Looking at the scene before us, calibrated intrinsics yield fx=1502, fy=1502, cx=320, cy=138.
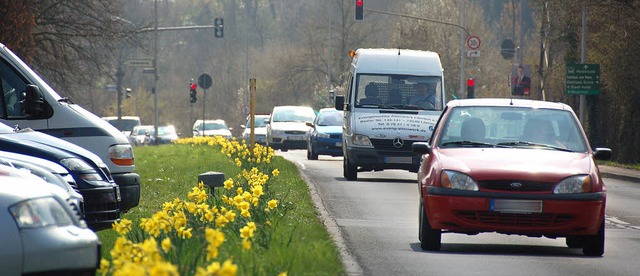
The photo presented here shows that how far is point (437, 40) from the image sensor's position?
253ft

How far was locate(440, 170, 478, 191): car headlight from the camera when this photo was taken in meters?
12.9

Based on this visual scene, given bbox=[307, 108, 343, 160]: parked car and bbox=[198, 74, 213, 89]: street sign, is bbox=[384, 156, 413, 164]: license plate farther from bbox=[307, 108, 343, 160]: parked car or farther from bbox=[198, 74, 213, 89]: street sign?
bbox=[198, 74, 213, 89]: street sign

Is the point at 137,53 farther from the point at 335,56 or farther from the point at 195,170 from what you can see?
the point at 195,170

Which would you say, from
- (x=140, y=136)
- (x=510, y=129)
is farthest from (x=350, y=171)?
(x=140, y=136)

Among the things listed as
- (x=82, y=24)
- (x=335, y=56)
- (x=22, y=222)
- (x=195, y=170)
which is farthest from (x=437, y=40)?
(x=22, y=222)

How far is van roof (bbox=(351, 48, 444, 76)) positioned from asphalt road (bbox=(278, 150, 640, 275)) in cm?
465

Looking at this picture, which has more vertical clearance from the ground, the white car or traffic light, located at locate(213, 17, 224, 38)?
traffic light, located at locate(213, 17, 224, 38)

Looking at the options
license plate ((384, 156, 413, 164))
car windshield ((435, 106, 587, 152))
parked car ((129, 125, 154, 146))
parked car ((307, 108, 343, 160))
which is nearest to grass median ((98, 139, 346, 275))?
car windshield ((435, 106, 587, 152))

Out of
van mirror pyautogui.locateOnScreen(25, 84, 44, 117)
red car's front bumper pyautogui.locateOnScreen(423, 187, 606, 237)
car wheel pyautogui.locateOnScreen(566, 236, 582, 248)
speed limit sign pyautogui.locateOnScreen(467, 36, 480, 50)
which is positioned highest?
speed limit sign pyautogui.locateOnScreen(467, 36, 480, 50)

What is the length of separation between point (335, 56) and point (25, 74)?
263ft

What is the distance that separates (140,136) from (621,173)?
45.6m

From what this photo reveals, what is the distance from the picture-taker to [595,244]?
1328 centimetres

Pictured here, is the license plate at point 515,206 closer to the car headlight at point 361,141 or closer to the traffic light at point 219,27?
the car headlight at point 361,141

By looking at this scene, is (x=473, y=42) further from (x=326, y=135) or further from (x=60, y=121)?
(x=60, y=121)
